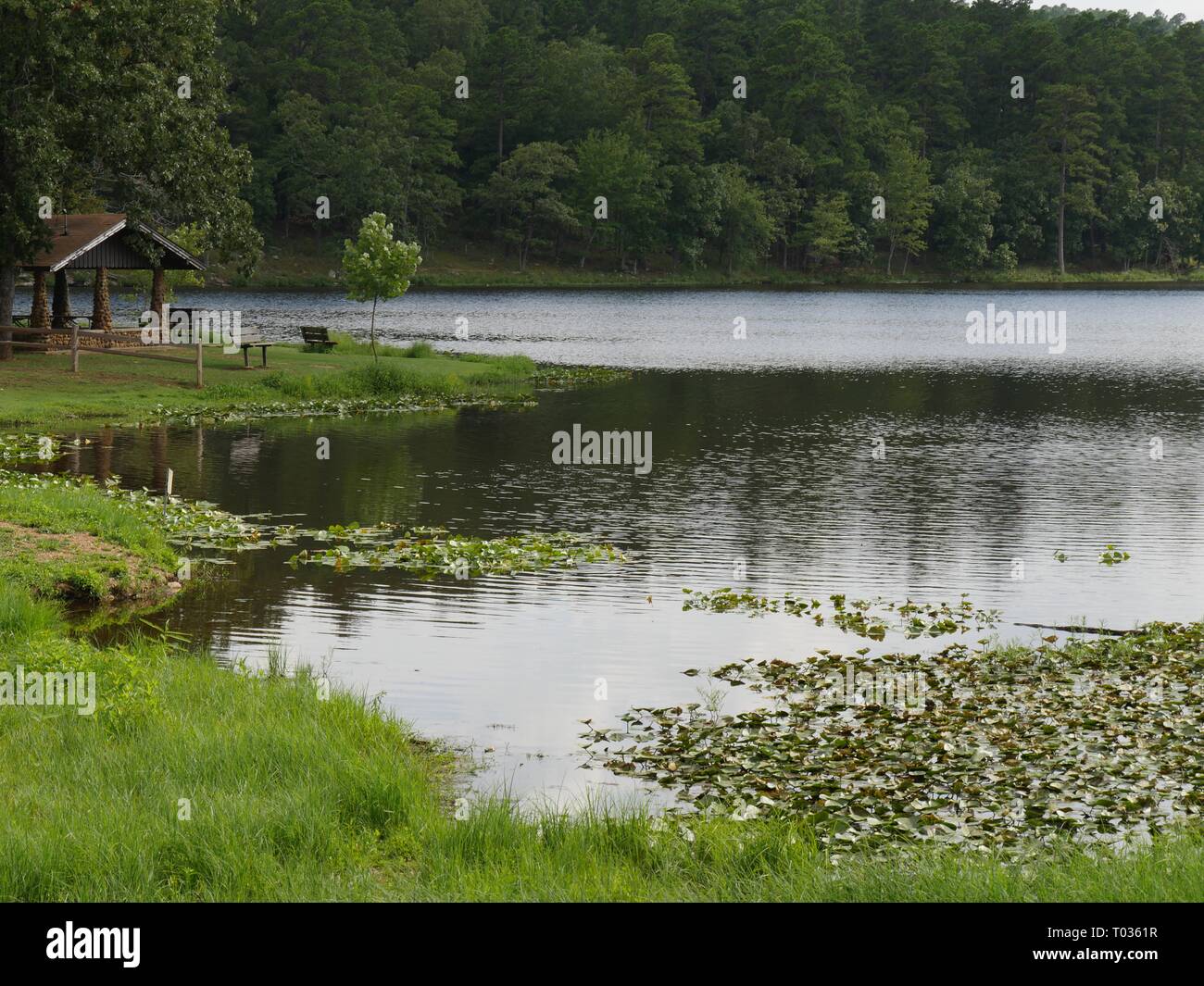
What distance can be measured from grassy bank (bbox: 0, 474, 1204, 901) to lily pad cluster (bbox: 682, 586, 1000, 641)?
6.98 meters

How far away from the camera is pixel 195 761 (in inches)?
425

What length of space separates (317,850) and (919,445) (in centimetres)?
3049

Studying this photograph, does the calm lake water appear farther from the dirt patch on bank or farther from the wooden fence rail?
the wooden fence rail

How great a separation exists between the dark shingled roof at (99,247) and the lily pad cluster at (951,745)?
1364 inches

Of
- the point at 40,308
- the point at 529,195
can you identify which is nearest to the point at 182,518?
the point at 40,308

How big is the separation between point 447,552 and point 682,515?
20.1ft

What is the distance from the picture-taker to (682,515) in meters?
26.7

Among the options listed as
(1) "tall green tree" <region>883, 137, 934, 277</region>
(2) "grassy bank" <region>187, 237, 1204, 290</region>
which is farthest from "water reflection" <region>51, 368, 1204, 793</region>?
(1) "tall green tree" <region>883, 137, 934, 277</region>

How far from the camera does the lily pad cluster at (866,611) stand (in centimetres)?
1777

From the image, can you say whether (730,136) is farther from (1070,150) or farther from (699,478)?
(699,478)

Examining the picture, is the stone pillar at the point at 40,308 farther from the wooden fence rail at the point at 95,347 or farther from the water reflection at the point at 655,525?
the water reflection at the point at 655,525

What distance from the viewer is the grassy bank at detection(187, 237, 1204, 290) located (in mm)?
129500
